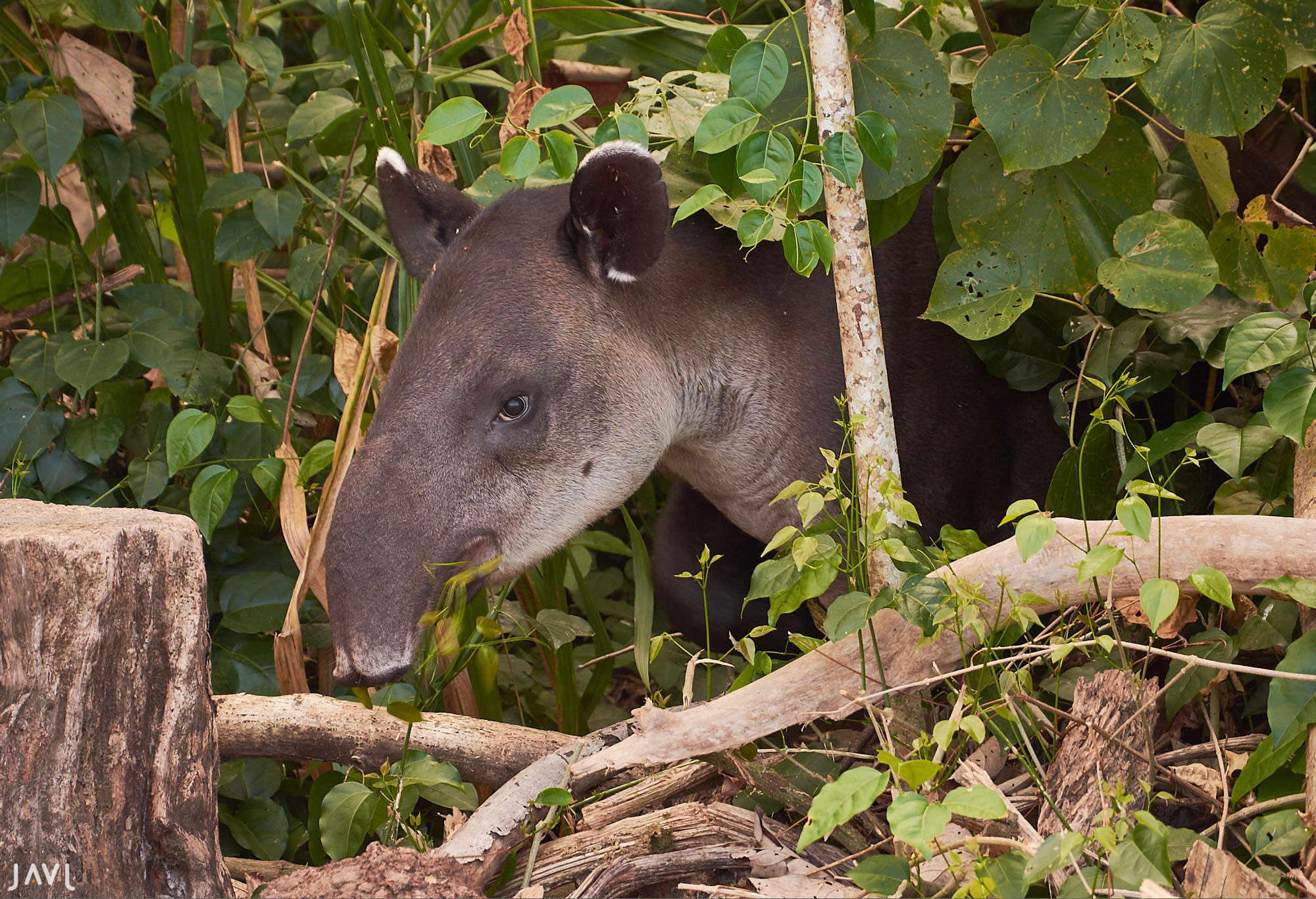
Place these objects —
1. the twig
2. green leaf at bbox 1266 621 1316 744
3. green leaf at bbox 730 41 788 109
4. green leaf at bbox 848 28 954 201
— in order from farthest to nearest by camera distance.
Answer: the twig < green leaf at bbox 848 28 954 201 < green leaf at bbox 730 41 788 109 < green leaf at bbox 1266 621 1316 744

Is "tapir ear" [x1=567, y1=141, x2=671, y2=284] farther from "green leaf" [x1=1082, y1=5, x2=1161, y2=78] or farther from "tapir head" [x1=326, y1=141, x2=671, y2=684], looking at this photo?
"green leaf" [x1=1082, y1=5, x2=1161, y2=78]

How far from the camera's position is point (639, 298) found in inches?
117

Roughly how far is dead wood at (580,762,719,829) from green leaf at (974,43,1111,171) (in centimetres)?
139

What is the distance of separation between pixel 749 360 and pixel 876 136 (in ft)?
3.01

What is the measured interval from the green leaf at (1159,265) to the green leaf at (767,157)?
2.48 feet

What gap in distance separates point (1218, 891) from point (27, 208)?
3577 millimetres

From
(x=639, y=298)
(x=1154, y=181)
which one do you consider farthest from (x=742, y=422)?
(x=1154, y=181)

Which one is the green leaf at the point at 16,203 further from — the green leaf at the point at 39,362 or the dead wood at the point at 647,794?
the dead wood at the point at 647,794

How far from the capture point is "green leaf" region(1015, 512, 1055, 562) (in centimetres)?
178

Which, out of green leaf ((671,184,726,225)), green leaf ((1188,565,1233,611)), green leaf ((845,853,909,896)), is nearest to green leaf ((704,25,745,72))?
green leaf ((671,184,726,225))

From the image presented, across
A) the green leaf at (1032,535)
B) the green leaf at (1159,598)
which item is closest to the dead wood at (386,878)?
the green leaf at (1032,535)

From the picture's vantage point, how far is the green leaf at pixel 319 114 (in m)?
3.63

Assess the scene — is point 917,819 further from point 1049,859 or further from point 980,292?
point 980,292

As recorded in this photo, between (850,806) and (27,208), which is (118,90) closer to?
(27,208)
